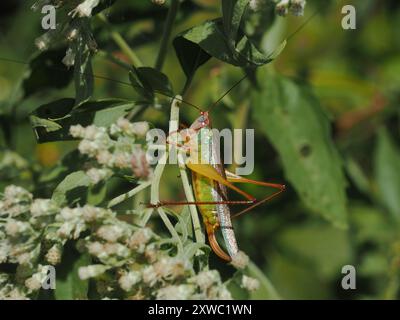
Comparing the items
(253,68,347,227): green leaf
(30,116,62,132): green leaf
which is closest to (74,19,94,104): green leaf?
(30,116,62,132): green leaf

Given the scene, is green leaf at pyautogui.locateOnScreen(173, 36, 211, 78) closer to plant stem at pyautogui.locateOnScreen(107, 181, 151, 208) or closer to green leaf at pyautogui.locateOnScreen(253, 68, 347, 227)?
plant stem at pyautogui.locateOnScreen(107, 181, 151, 208)

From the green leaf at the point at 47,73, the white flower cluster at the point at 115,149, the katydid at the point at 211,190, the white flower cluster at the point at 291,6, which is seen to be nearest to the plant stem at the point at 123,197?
the white flower cluster at the point at 115,149

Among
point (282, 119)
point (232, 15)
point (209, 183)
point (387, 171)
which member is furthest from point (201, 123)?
point (387, 171)

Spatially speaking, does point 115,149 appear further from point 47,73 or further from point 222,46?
point 47,73
